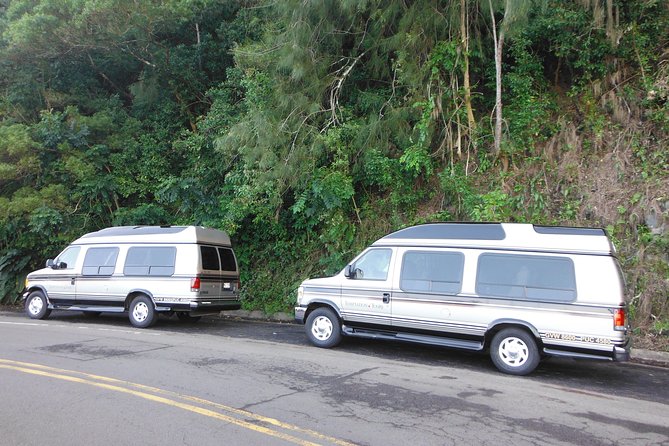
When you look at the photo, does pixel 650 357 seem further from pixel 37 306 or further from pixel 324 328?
pixel 37 306

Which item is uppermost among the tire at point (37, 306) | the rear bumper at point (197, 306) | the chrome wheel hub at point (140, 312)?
the rear bumper at point (197, 306)

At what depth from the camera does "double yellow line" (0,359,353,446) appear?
4949 mm

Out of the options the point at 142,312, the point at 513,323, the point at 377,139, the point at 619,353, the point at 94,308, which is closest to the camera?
the point at 619,353

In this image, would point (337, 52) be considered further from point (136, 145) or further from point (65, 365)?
point (65, 365)

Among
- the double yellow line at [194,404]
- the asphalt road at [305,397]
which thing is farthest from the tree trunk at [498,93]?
the double yellow line at [194,404]

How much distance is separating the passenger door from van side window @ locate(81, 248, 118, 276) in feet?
21.9

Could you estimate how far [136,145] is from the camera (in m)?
18.6

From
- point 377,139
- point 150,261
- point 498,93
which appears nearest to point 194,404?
point 150,261

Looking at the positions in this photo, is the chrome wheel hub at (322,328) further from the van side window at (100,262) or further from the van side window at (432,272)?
the van side window at (100,262)

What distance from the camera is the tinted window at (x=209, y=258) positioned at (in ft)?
40.2

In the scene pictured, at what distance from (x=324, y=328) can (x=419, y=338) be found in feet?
6.25

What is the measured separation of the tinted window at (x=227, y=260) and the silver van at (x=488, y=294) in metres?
3.80

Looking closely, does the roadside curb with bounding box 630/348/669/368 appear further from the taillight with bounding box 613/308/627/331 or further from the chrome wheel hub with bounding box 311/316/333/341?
the chrome wheel hub with bounding box 311/316/333/341

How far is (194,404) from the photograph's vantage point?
19.4 feet
